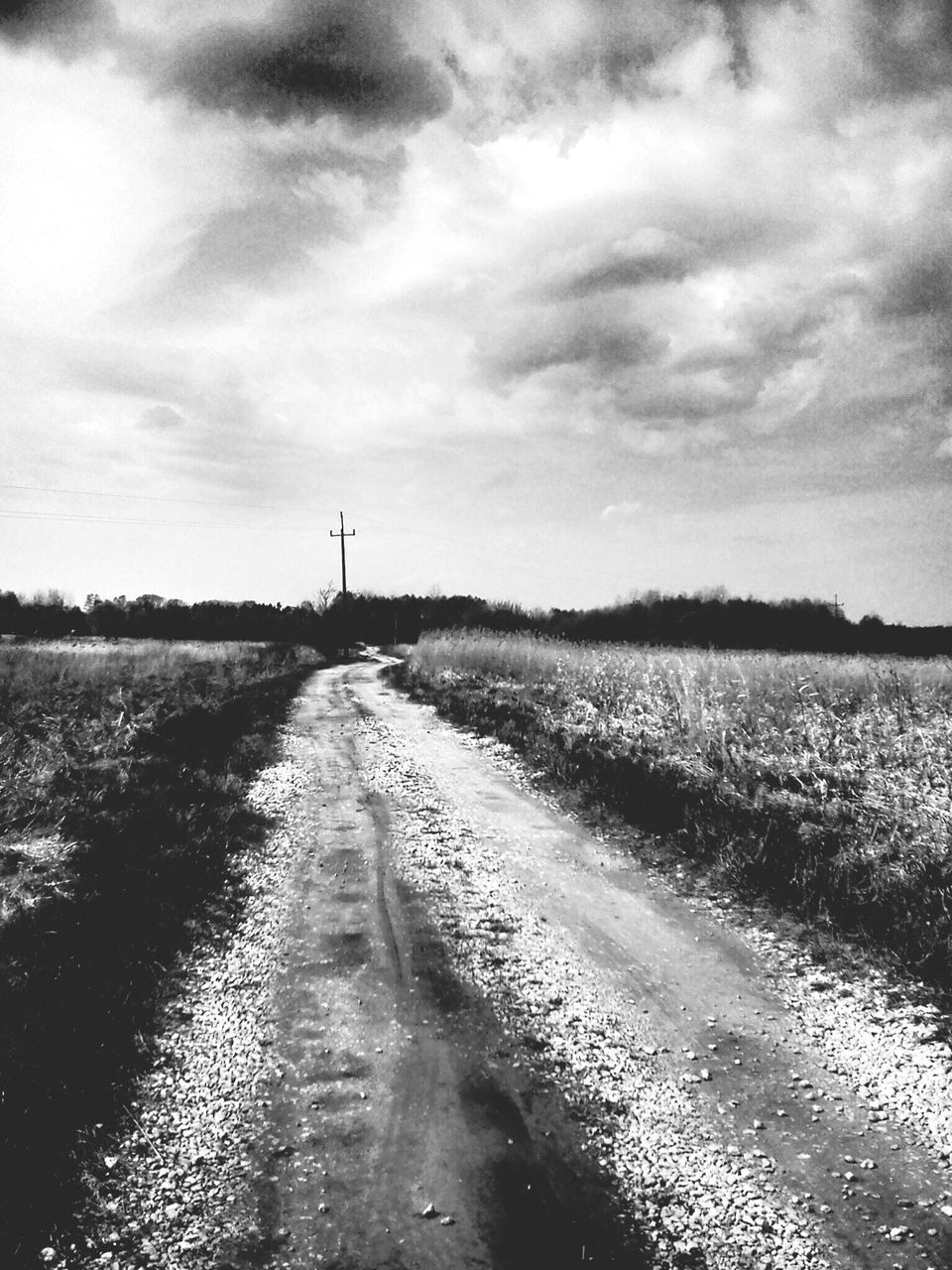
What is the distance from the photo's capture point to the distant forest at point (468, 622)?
3953cm

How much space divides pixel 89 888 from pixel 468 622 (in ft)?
156

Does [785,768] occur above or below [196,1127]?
above

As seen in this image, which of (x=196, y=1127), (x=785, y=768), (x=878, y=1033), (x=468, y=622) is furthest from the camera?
(x=468, y=622)

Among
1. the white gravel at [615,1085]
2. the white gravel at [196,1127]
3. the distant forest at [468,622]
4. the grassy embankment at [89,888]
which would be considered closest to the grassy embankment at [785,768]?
the white gravel at [615,1085]

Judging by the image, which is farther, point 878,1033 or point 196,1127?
point 878,1033

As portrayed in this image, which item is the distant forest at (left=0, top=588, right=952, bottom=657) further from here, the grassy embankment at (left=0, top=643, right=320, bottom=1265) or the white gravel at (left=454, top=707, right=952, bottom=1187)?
the white gravel at (left=454, top=707, right=952, bottom=1187)

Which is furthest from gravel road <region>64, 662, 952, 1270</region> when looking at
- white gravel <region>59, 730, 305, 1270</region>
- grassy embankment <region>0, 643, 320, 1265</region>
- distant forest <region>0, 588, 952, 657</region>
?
distant forest <region>0, 588, 952, 657</region>

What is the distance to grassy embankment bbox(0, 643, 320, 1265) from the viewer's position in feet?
10.7

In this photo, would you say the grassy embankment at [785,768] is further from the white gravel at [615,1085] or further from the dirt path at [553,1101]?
the white gravel at [615,1085]

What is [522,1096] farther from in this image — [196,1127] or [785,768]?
[785,768]

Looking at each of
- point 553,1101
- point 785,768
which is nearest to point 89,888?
point 553,1101

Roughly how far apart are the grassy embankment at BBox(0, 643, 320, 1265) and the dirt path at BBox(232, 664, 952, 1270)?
37.0 inches

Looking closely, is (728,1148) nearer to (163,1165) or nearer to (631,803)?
(163,1165)

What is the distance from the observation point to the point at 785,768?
28.8 ft
